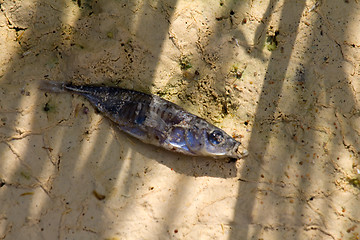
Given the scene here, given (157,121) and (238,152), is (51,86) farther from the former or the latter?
(238,152)

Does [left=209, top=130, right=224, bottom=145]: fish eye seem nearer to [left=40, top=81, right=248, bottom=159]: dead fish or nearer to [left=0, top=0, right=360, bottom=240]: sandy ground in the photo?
[left=40, top=81, right=248, bottom=159]: dead fish

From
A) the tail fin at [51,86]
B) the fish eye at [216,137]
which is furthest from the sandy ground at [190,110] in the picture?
the fish eye at [216,137]

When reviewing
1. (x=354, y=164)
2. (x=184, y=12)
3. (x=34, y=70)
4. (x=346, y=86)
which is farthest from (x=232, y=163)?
(x=34, y=70)

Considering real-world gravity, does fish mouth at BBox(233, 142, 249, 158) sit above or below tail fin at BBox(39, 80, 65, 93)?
above

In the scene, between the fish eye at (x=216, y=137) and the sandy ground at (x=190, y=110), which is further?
the fish eye at (x=216, y=137)

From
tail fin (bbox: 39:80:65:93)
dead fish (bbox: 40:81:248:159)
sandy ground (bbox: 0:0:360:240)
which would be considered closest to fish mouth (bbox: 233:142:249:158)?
dead fish (bbox: 40:81:248:159)

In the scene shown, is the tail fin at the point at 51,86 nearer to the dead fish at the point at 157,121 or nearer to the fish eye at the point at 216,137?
the dead fish at the point at 157,121
